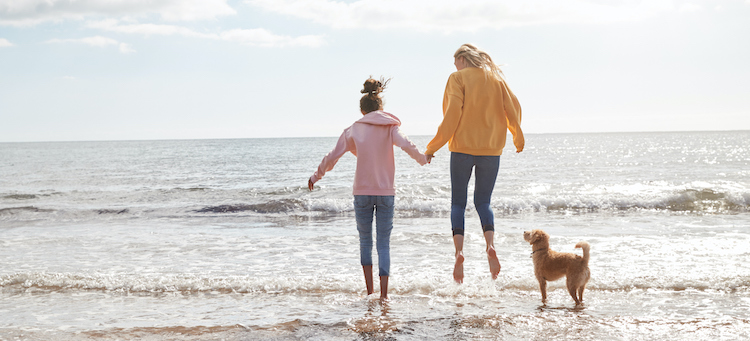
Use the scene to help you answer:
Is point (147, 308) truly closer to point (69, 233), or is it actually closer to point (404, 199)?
point (69, 233)

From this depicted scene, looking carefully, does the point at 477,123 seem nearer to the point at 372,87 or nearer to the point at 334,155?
the point at 372,87

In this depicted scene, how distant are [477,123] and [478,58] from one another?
0.57m

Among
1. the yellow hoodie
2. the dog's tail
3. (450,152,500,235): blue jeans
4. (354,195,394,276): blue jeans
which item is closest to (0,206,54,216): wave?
(354,195,394,276): blue jeans

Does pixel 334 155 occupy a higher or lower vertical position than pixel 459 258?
higher

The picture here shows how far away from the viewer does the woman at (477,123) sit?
170 inches

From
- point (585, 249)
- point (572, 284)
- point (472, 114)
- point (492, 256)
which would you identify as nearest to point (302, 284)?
point (492, 256)

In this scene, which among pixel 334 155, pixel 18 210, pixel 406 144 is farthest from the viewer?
pixel 18 210

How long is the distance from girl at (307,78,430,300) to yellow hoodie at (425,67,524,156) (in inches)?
15.4

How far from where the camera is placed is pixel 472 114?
14.1ft

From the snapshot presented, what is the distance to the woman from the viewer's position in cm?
431

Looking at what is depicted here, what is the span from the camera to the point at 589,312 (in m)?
4.03

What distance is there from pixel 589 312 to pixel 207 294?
11.3 feet

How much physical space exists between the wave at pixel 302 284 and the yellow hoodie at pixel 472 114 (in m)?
1.37

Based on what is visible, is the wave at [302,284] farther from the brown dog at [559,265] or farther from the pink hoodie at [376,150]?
the pink hoodie at [376,150]
